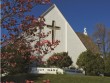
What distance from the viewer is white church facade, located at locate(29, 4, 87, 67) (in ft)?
152

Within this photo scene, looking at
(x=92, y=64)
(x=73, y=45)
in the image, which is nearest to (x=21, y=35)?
(x=92, y=64)

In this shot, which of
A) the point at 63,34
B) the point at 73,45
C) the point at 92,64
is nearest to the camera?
the point at 92,64

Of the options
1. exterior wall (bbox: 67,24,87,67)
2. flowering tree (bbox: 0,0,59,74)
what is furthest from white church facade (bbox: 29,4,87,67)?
flowering tree (bbox: 0,0,59,74)

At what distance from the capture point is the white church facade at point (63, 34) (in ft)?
152

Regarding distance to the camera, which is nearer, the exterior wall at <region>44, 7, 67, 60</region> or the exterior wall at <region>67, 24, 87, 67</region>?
the exterior wall at <region>44, 7, 67, 60</region>

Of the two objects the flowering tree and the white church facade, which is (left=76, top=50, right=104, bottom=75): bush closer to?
the white church facade

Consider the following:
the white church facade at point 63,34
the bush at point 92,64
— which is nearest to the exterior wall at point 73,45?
the white church facade at point 63,34

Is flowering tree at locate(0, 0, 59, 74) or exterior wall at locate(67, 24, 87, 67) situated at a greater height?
exterior wall at locate(67, 24, 87, 67)

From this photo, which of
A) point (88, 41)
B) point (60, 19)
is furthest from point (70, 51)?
point (88, 41)

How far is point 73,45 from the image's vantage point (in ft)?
163

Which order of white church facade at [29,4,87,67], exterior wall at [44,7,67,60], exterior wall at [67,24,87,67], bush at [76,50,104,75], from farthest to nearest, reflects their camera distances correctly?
exterior wall at [67,24,87,67] → exterior wall at [44,7,67,60] → white church facade at [29,4,87,67] → bush at [76,50,104,75]

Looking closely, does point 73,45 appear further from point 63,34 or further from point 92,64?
point 92,64

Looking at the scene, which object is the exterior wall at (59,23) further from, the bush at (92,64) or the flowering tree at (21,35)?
the flowering tree at (21,35)

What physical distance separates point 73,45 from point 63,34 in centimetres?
236
